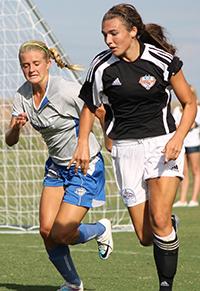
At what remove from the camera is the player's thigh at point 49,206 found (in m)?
8.59

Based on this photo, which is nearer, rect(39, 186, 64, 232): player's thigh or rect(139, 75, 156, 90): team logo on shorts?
rect(139, 75, 156, 90): team logo on shorts

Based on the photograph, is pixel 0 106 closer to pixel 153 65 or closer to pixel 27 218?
pixel 27 218

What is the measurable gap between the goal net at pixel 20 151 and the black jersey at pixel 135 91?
687 centimetres

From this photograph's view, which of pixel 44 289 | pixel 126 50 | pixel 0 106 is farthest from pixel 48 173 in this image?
pixel 0 106

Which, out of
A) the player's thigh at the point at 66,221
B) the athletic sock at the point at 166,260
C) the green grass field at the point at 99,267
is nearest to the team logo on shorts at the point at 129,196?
the athletic sock at the point at 166,260

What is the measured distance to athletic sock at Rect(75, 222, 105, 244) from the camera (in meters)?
8.92

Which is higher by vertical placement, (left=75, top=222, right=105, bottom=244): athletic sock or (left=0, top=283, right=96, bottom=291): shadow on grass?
(left=75, top=222, right=105, bottom=244): athletic sock

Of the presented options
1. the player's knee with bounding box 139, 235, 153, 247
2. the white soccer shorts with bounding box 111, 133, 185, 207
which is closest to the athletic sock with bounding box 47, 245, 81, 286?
the player's knee with bounding box 139, 235, 153, 247

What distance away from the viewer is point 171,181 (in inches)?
300

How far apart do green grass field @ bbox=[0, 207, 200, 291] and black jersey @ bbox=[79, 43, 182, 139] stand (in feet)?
5.59

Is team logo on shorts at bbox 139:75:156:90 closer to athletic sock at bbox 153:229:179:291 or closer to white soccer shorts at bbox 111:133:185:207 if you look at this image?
white soccer shorts at bbox 111:133:185:207

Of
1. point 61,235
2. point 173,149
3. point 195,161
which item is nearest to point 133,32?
point 173,149

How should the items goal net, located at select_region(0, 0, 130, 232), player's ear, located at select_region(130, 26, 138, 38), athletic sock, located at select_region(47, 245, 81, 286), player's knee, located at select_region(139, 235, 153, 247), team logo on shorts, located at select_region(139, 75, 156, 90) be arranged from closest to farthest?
team logo on shorts, located at select_region(139, 75, 156, 90) → player's ear, located at select_region(130, 26, 138, 38) → player's knee, located at select_region(139, 235, 153, 247) → athletic sock, located at select_region(47, 245, 81, 286) → goal net, located at select_region(0, 0, 130, 232)

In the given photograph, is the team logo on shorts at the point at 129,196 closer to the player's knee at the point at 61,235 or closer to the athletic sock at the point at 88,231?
the player's knee at the point at 61,235
